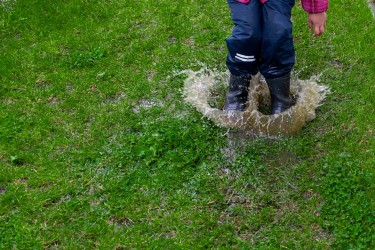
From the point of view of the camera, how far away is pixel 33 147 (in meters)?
4.27

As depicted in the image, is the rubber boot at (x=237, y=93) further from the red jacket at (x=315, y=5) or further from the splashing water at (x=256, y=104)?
the red jacket at (x=315, y=5)

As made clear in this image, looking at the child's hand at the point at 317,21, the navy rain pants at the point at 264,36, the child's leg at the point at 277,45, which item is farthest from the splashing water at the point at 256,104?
the child's hand at the point at 317,21

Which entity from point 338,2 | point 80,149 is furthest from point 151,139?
point 338,2

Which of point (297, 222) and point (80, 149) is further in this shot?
point (80, 149)

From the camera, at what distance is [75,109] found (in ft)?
15.4

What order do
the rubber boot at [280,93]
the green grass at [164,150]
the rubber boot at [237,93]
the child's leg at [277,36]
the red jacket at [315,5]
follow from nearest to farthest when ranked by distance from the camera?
the green grass at [164,150]
the child's leg at [277,36]
the red jacket at [315,5]
the rubber boot at [280,93]
the rubber boot at [237,93]

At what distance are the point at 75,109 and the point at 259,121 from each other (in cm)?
153

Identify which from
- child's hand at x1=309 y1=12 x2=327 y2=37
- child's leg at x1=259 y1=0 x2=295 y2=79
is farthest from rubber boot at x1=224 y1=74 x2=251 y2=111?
child's hand at x1=309 y1=12 x2=327 y2=37

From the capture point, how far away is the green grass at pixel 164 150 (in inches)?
138

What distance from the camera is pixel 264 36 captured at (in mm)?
3984

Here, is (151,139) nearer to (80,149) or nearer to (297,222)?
(80,149)

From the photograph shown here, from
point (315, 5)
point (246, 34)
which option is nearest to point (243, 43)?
point (246, 34)

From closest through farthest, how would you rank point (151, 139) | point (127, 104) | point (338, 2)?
point (151, 139) < point (127, 104) < point (338, 2)

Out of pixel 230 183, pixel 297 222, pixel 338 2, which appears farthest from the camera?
pixel 338 2
